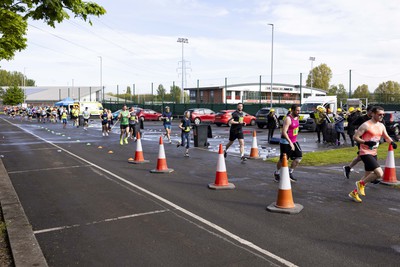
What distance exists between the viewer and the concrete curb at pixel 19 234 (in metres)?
4.50

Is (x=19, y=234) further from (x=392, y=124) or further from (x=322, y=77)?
(x=322, y=77)

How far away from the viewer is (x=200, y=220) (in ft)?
19.8

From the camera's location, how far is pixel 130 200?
7.31m

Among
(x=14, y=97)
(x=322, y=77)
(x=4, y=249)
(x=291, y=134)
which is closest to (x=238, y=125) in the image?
(x=291, y=134)

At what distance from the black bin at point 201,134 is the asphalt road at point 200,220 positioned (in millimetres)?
6514

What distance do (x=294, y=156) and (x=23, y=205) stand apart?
561cm

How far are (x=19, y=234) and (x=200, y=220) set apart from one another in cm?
258

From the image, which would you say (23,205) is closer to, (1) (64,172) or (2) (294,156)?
(1) (64,172)

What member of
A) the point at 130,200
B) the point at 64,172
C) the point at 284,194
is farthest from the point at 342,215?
the point at 64,172

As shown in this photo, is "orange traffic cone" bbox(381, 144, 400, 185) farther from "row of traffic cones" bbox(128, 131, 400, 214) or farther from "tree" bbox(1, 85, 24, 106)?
"tree" bbox(1, 85, 24, 106)

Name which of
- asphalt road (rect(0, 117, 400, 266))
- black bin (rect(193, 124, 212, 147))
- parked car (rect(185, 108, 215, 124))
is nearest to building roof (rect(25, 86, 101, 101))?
parked car (rect(185, 108, 215, 124))

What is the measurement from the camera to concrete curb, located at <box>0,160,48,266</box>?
4.50 meters

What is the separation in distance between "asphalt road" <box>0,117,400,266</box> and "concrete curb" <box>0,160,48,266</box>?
14 cm

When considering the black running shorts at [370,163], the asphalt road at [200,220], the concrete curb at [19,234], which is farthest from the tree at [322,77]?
the concrete curb at [19,234]
